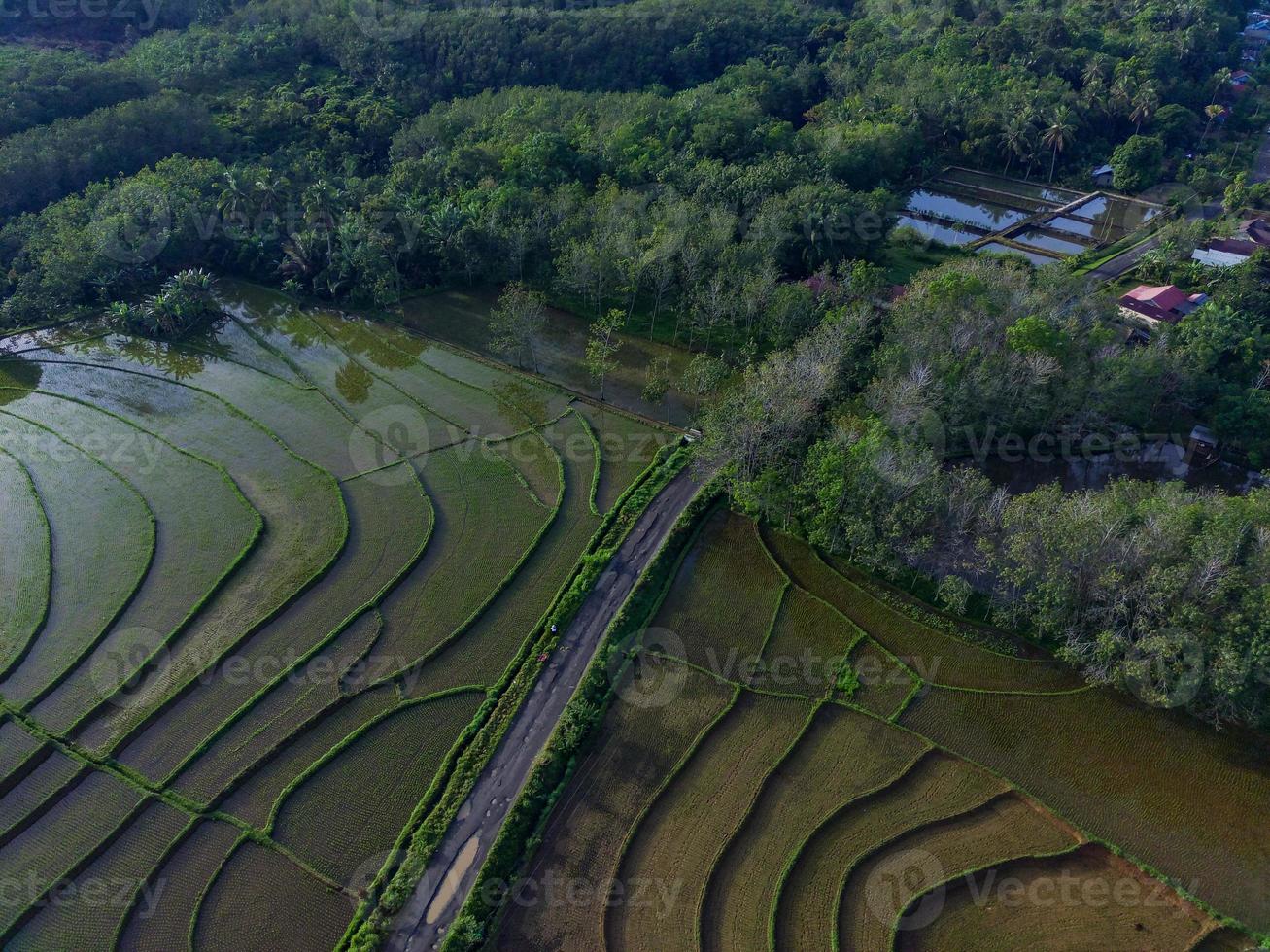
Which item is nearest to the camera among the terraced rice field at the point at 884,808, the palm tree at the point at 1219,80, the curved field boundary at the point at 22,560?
the terraced rice field at the point at 884,808

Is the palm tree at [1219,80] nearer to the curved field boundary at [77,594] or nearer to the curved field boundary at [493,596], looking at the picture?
the curved field boundary at [493,596]

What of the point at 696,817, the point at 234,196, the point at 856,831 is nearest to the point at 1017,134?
the point at 234,196

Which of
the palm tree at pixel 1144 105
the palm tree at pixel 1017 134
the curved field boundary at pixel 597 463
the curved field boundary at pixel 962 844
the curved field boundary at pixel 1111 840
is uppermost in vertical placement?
the palm tree at pixel 1144 105

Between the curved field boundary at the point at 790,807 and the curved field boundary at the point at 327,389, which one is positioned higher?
the curved field boundary at the point at 327,389

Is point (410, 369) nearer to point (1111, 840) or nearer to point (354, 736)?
point (354, 736)

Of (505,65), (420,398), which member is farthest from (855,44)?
(420,398)

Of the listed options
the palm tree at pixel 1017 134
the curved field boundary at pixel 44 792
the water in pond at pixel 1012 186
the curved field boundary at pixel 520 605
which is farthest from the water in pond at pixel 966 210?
the curved field boundary at pixel 44 792

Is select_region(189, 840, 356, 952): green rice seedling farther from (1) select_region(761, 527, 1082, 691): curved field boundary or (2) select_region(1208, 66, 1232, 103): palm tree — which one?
(2) select_region(1208, 66, 1232, 103): palm tree

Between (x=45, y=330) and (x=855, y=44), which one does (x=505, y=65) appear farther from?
(x=45, y=330)
